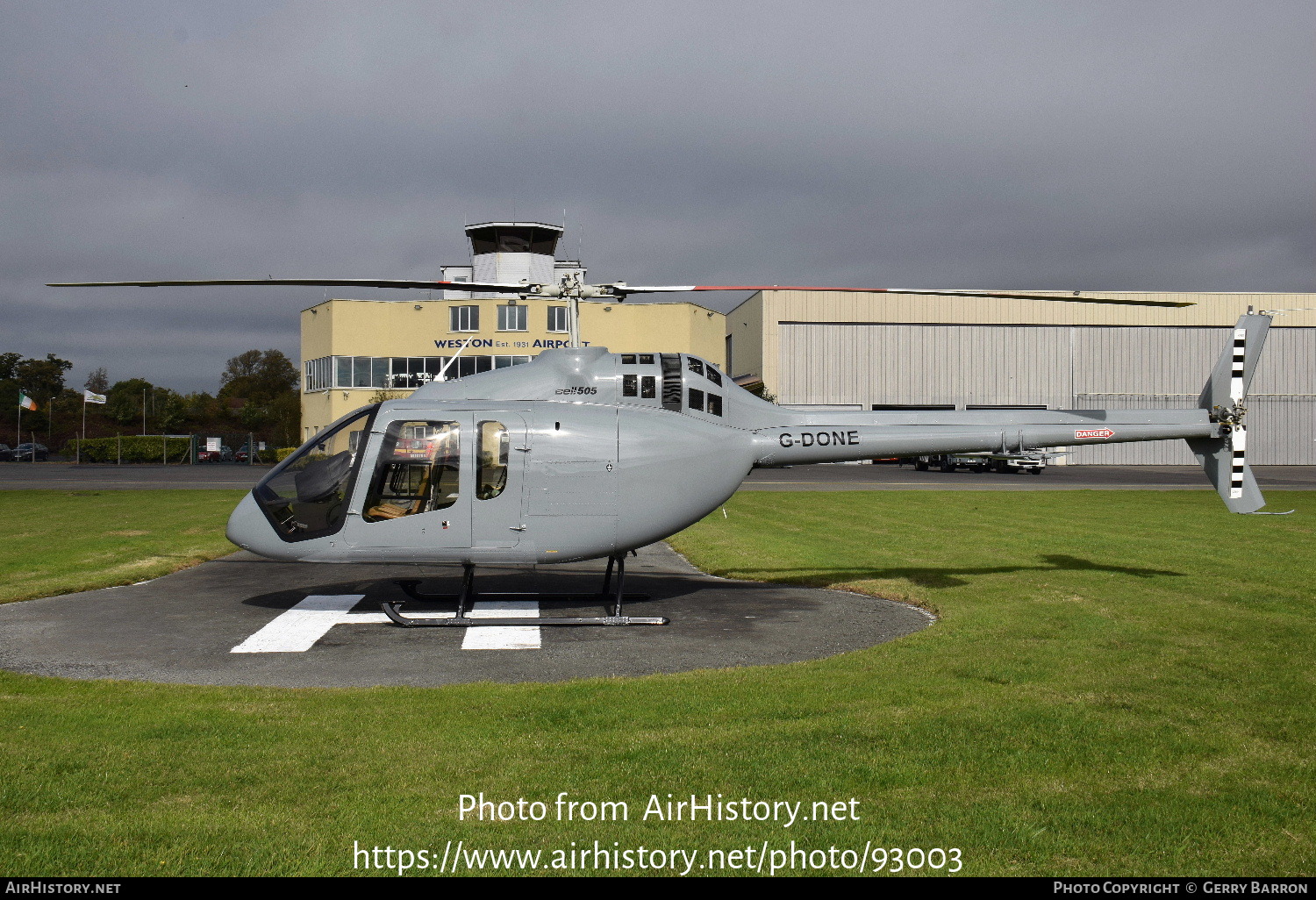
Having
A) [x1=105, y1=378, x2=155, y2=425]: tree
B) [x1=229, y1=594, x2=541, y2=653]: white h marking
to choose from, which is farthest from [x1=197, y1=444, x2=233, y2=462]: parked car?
[x1=229, y1=594, x2=541, y2=653]: white h marking

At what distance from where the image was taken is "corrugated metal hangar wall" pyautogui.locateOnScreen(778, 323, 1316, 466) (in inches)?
2756

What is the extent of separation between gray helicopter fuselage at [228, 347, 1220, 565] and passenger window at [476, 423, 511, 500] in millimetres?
15

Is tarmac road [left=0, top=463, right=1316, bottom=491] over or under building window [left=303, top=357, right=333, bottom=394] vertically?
under

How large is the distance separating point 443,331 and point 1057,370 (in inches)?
1824

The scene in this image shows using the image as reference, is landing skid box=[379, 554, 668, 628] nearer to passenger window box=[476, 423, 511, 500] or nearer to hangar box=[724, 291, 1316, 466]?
passenger window box=[476, 423, 511, 500]

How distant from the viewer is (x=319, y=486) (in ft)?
35.7

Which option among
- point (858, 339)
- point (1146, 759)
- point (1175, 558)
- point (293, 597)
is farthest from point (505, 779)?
point (858, 339)

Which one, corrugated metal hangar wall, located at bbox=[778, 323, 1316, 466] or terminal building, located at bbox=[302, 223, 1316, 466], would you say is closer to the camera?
terminal building, located at bbox=[302, 223, 1316, 466]

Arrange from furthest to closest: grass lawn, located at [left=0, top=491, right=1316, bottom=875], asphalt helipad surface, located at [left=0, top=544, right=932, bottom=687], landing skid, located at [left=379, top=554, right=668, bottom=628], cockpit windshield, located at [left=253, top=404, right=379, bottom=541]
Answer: landing skid, located at [left=379, top=554, right=668, bottom=628] < cockpit windshield, located at [left=253, top=404, right=379, bottom=541] < asphalt helipad surface, located at [left=0, top=544, right=932, bottom=687] < grass lawn, located at [left=0, top=491, right=1316, bottom=875]

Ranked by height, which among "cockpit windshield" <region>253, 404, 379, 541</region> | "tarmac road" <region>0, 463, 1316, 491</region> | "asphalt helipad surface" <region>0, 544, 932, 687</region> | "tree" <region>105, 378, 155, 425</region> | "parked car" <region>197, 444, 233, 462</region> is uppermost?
"tree" <region>105, 378, 155, 425</region>

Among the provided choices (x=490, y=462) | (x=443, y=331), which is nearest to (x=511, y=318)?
(x=443, y=331)

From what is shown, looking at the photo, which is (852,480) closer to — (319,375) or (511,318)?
(511,318)

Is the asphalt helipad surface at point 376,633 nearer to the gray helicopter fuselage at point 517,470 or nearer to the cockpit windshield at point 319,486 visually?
the gray helicopter fuselage at point 517,470
